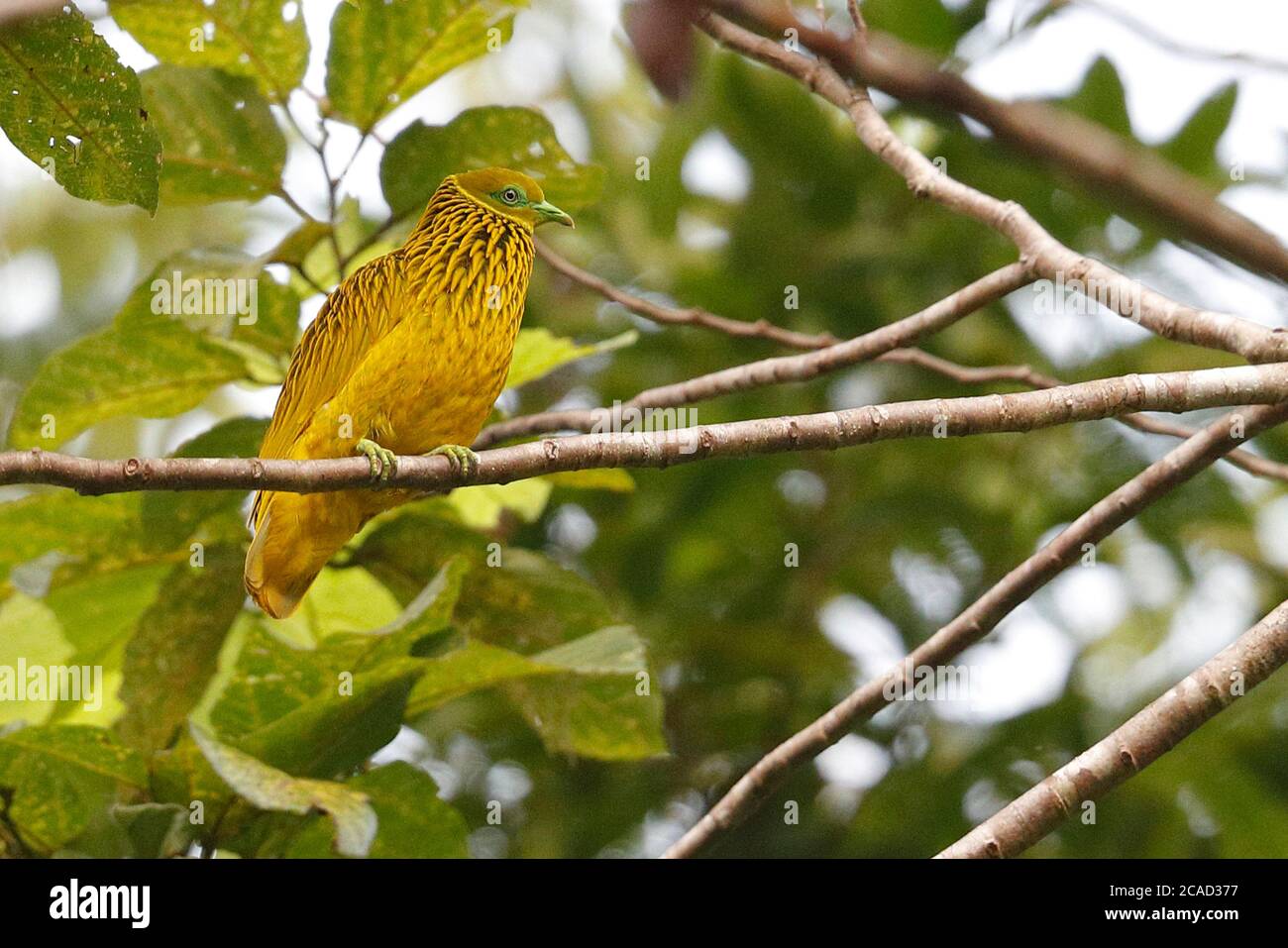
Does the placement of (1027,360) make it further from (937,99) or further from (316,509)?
(937,99)

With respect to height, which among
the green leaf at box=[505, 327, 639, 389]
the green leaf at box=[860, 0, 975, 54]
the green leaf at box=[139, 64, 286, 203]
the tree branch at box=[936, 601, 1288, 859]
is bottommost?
the tree branch at box=[936, 601, 1288, 859]

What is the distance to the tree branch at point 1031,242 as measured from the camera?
7.62 ft

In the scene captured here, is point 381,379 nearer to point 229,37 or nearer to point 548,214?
point 548,214

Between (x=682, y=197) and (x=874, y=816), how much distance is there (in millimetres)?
2357

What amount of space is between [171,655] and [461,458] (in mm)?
1095

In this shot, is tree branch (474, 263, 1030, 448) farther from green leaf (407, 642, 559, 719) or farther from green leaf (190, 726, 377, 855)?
green leaf (190, 726, 377, 855)

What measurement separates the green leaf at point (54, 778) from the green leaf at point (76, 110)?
106cm

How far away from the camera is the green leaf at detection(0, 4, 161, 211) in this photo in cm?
204

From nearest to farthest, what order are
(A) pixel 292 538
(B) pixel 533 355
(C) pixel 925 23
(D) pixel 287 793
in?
(D) pixel 287 793
(A) pixel 292 538
(B) pixel 533 355
(C) pixel 925 23

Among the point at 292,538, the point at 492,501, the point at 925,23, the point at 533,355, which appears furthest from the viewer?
the point at 925,23

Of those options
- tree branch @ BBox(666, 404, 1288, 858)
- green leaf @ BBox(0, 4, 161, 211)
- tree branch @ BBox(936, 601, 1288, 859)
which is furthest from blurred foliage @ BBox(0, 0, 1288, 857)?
tree branch @ BBox(936, 601, 1288, 859)

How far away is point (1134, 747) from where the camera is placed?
6.69ft

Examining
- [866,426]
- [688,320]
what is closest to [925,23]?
[688,320]

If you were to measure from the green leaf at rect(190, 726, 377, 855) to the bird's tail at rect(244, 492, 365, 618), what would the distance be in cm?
65
